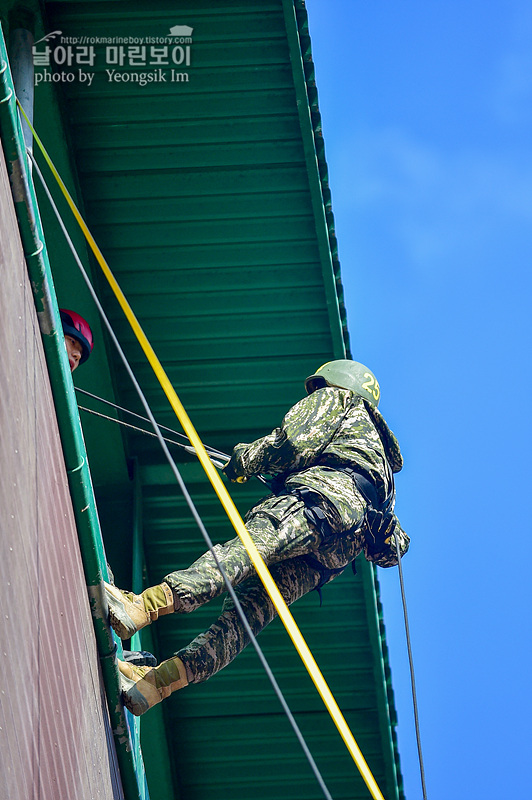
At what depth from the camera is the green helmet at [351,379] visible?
815 centimetres

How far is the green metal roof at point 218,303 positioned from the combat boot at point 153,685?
11.6 ft

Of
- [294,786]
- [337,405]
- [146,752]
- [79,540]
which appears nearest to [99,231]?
[337,405]

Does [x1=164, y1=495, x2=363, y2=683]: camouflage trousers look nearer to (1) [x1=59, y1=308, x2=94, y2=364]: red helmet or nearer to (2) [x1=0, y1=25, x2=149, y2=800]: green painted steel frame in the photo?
(2) [x1=0, y1=25, x2=149, y2=800]: green painted steel frame

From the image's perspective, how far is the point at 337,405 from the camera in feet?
25.8

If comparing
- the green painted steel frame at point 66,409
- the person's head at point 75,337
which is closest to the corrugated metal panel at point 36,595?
the green painted steel frame at point 66,409

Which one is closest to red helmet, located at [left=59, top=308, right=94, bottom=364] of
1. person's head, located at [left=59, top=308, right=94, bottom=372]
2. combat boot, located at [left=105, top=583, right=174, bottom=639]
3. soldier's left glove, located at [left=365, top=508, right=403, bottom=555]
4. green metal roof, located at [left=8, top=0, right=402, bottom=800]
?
person's head, located at [left=59, top=308, right=94, bottom=372]

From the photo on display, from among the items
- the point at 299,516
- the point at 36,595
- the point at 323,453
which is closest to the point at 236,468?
the point at 323,453

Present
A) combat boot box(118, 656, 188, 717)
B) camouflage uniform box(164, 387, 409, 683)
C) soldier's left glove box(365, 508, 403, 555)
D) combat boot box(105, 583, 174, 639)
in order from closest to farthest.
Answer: combat boot box(105, 583, 174, 639)
combat boot box(118, 656, 188, 717)
camouflage uniform box(164, 387, 409, 683)
soldier's left glove box(365, 508, 403, 555)

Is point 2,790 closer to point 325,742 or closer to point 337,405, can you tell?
point 337,405

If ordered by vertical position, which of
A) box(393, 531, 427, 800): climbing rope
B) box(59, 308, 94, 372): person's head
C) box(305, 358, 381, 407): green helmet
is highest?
box(59, 308, 94, 372): person's head

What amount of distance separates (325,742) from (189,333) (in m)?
4.44

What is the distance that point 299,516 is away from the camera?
7008 mm

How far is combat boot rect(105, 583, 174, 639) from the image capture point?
238 inches

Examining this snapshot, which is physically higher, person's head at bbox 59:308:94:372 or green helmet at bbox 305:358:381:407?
person's head at bbox 59:308:94:372
